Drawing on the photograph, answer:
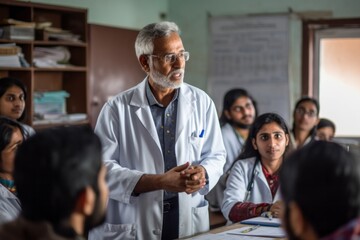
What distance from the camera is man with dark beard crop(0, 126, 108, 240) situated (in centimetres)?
159

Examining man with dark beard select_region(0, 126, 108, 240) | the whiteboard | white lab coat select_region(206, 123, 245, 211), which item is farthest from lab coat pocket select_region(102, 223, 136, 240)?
the whiteboard

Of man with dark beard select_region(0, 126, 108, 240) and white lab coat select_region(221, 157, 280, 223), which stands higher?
man with dark beard select_region(0, 126, 108, 240)

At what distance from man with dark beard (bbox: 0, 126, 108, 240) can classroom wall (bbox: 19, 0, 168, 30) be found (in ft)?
12.6

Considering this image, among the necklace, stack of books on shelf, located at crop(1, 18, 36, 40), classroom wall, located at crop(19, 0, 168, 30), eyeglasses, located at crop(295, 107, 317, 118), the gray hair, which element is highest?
classroom wall, located at crop(19, 0, 168, 30)

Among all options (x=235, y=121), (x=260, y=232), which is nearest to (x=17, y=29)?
(x=235, y=121)

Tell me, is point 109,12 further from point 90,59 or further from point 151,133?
point 151,133

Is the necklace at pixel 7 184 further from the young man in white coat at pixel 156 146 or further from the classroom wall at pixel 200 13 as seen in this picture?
the classroom wall at pixel 200 13

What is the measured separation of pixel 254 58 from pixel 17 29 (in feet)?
7.81

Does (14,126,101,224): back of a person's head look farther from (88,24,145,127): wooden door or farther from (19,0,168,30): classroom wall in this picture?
(88,24,145,127): wooden door

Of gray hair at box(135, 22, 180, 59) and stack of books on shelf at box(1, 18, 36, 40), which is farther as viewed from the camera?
stack of books on shelf at box(1, 18, 36, 40)

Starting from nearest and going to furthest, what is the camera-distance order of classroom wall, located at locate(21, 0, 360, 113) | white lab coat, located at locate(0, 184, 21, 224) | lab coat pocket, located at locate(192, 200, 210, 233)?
white lab coat, located at locate(0, 184, 21, 224), lab coat pocket, located at locate(192, 200, 210, 233), classroom wall, located at locate(21, 0, 360, 113)

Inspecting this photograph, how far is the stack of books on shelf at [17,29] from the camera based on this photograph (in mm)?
4871

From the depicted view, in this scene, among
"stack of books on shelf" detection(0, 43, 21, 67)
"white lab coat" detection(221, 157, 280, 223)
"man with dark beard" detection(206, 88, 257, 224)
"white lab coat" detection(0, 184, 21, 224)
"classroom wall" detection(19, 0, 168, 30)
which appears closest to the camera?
"white lab coat" detection(0, 184, 21, 224)

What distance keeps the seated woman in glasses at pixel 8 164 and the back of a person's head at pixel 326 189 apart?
5.00 feet
